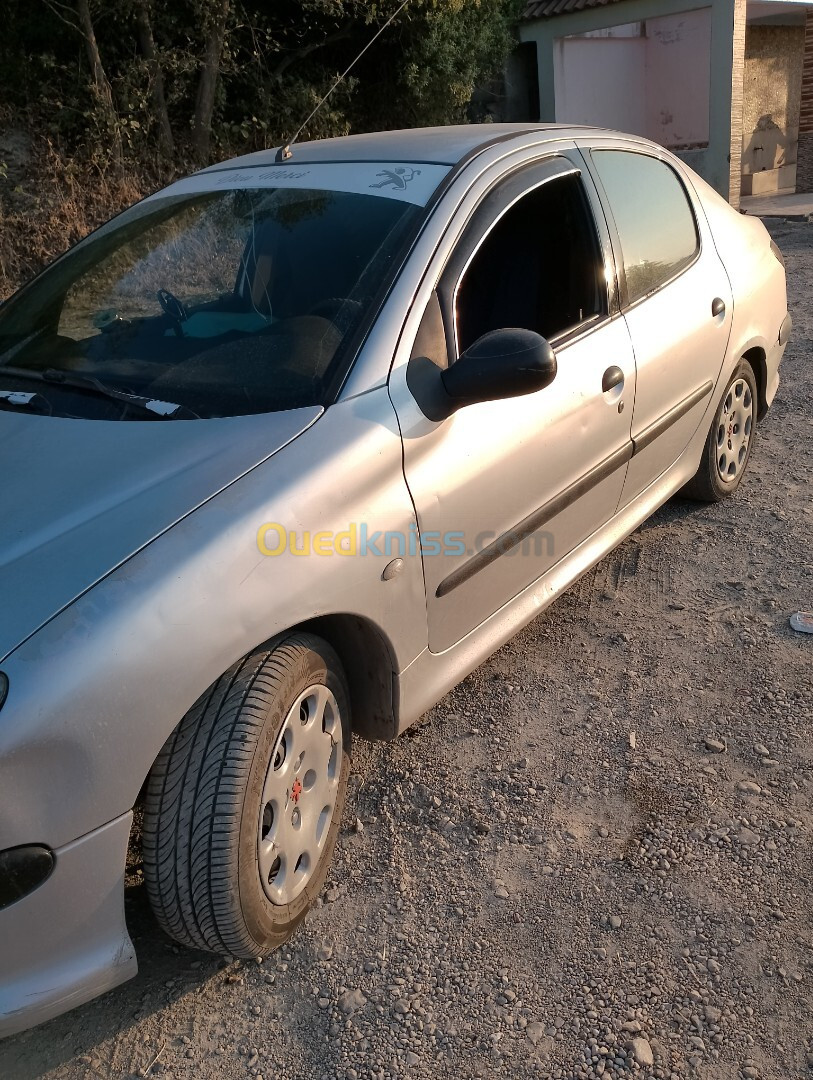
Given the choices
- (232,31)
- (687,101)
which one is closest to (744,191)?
(687,101)

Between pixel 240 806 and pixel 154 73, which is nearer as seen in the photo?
pixel 240 806

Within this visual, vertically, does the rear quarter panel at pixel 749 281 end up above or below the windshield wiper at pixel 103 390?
below

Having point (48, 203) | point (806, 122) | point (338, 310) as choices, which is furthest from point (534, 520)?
point (806, 122)

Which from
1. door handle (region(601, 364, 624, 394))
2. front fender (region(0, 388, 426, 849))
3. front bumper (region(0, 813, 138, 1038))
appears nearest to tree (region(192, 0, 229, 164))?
door handle (region(601, 364, 624, 394))

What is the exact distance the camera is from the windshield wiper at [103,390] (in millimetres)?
2279

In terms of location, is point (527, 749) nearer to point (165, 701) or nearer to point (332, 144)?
point (165, 701)

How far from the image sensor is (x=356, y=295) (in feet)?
8.14

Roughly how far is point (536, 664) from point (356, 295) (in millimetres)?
1465

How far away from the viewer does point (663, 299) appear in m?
3.43

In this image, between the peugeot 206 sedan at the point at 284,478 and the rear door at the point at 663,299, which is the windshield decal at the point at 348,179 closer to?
the peugeot 206 sedan at the point at 284,478

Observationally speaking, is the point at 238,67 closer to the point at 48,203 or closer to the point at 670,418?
the point at 48,203

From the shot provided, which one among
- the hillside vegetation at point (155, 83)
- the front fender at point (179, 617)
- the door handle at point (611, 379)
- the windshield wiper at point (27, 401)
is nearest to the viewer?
the front fender at point (179, 617)

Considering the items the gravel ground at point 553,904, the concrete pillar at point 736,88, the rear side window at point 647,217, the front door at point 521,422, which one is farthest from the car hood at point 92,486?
the concrete pillar at point 736,88

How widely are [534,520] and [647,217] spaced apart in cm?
139
